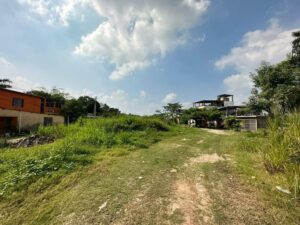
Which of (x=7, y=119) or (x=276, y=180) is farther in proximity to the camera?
(x=7, y=119)

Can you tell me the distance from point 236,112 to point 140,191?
111 feet

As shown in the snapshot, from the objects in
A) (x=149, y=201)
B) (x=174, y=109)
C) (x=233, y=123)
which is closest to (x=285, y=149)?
(x=149, y=201)

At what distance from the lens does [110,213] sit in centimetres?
291

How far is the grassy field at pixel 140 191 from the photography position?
284 cm

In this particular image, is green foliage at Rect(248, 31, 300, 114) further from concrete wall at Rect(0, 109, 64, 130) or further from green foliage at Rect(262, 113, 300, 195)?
concrete wall at Rect(0, 109, 64, 130)

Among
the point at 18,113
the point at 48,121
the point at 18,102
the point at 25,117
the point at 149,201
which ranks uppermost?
the point at 18,102

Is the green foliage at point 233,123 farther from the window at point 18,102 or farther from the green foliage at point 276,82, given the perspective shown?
the window at point 18,102

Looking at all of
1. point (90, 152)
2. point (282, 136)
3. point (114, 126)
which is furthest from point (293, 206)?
point (114, 126)

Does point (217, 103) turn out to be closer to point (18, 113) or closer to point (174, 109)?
point (174, 109)

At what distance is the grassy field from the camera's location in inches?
112

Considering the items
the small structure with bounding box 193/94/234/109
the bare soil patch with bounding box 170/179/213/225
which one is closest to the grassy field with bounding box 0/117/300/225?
the bare soil patch with bounding box 170/179/213/225

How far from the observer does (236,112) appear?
34000 mm

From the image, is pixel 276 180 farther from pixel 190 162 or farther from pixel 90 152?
pixel 90 152

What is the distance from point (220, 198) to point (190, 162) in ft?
8.08
